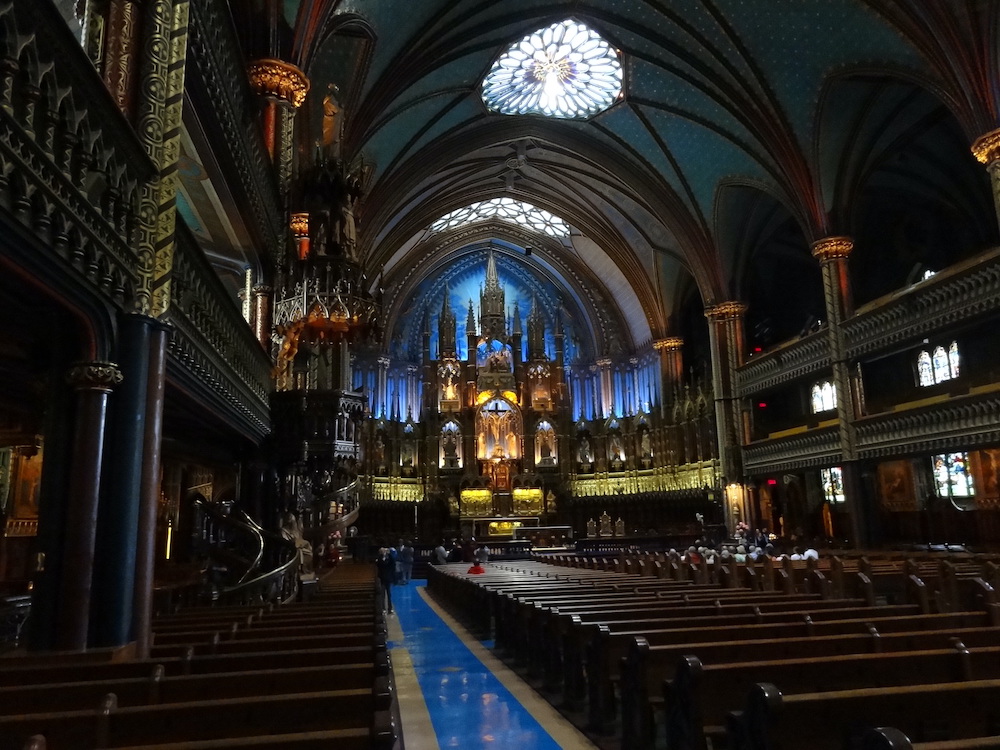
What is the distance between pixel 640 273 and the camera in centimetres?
3178

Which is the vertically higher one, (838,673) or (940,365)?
(940,365)

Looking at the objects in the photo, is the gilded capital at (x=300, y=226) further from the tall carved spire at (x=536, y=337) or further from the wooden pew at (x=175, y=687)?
the tall carved spire at (x=536, y=337)

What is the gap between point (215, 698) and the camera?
3.58 meters

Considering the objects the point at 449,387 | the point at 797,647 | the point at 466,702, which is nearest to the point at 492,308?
the point at 449,387

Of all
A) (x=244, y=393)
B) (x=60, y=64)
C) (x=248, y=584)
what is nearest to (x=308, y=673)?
(x=60, y=64)

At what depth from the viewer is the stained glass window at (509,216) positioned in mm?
33656

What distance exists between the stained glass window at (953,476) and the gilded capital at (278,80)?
20.1 metres

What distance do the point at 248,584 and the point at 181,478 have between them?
8266mm

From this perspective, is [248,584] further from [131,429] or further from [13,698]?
[13,698]

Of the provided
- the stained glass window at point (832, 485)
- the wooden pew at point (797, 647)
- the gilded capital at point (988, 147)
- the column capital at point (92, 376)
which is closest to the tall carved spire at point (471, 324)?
the stained glass window at point (832, 485)

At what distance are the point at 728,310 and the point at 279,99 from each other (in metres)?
19.4

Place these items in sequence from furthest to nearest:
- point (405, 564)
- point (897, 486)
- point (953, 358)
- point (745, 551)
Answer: point (897, 486)
point (405, 564)
point (953, 358)
point (745, 551)

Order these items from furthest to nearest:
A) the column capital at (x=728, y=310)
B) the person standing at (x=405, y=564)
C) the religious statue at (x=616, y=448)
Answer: the religious statue at (x=616, y=448) → the column capital at (x=728, y=310) → the person standing at (x=405, y=564)

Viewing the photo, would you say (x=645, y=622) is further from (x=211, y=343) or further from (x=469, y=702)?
(x=211, y=343)
